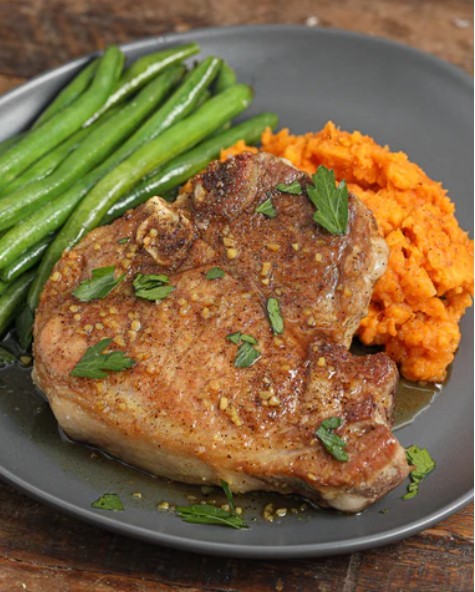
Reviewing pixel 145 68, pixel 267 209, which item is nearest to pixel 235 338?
pixel 267 209

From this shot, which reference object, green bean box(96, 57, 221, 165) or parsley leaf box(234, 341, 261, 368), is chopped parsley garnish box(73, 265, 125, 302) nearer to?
parsley leaf box(234, 341, 261, 368)

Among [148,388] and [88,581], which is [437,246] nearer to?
[148,388]

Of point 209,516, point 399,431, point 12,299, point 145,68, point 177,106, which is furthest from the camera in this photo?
point 145,68

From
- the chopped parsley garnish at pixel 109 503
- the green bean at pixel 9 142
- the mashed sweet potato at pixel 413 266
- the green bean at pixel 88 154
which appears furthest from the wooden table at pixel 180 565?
the green bean at pixel 9 142

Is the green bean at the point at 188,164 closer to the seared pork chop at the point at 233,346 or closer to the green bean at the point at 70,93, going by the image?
the seared pork chop at the point at 233,346

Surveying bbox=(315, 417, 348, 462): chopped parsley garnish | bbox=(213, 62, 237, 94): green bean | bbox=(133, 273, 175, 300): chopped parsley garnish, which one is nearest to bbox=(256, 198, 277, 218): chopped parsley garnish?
bbox=(133, 273, 175, 300): chopped parsley garnish

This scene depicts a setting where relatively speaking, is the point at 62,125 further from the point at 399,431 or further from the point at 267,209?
the point at 399,431
